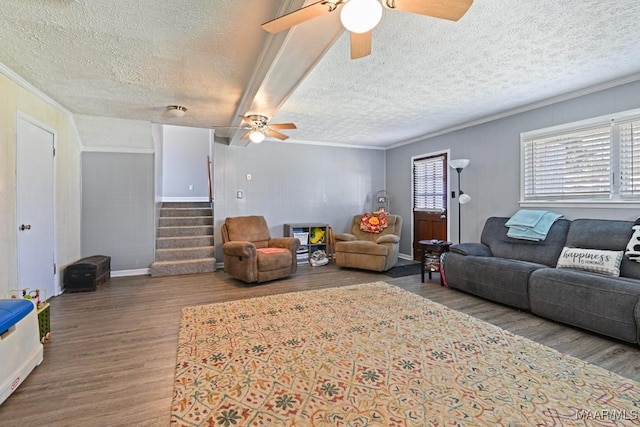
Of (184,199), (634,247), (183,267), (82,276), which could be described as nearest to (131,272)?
(183,267)

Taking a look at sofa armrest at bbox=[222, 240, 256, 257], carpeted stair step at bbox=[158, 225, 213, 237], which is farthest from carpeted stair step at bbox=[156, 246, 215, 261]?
sofa armrest at bbox=[222, 240, 256, 257]

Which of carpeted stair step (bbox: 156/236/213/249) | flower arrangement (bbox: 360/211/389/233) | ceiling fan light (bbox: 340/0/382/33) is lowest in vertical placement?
carpeted stair step (bbox: 156/236/213/249)

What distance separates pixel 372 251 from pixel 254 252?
1906 mm

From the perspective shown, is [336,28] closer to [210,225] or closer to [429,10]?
[429,10]

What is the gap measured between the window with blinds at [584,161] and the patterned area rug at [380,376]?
2037 mm

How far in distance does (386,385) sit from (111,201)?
484 cm

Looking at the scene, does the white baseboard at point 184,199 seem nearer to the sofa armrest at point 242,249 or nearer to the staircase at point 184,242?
the staircase at point 184,242

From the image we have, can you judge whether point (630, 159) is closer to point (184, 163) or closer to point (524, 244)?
point (524, 244)

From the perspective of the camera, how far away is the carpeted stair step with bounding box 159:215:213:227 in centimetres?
572

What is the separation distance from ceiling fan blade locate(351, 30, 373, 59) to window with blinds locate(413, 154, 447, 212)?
3.82m

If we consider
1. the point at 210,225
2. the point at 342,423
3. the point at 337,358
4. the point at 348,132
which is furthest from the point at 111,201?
the point at 342,423

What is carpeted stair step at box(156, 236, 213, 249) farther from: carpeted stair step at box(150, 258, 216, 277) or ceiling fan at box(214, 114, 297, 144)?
ceiling fan at box(214, 114, 297, 144)

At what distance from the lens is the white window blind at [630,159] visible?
3.01 meters

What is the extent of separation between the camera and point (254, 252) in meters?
4.16
